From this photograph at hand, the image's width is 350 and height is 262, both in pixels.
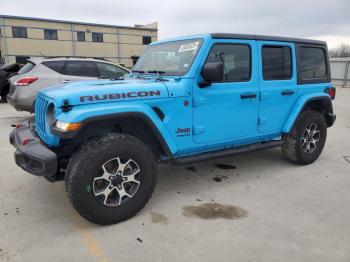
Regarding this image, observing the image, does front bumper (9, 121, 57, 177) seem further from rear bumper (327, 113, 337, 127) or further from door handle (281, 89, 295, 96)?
rear bumper (327, 113, 337, 127)

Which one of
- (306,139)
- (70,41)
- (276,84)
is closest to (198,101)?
(276,84)

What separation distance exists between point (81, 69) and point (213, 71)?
224 inches

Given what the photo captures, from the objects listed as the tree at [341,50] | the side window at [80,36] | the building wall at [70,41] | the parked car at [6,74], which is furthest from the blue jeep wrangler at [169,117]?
the tree at [341,50]

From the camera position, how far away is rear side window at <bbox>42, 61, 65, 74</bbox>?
7875 millimetres

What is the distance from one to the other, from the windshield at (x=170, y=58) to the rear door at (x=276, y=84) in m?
1.06

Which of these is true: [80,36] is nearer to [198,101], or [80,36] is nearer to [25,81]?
[25,81]

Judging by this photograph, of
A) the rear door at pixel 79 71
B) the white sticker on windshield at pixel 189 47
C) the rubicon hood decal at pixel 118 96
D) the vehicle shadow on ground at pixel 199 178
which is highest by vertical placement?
the white sticker on windshield at pixel 189 47

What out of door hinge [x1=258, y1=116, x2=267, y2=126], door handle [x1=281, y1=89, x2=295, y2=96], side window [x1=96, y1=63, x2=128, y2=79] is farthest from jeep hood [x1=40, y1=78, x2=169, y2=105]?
side window [x1=96, y1=63, x2=128, y2=79]

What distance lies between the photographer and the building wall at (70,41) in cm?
2943

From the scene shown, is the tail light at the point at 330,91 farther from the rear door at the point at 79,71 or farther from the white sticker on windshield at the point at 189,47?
the rear door at the point at 79,71

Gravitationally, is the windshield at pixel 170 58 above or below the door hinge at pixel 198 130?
above

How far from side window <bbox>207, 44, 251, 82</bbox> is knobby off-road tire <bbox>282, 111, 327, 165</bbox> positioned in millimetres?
1367

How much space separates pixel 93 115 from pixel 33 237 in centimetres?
131

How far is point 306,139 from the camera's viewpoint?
197 inches
